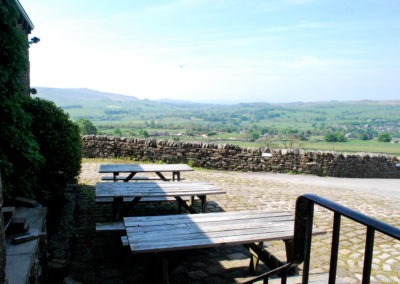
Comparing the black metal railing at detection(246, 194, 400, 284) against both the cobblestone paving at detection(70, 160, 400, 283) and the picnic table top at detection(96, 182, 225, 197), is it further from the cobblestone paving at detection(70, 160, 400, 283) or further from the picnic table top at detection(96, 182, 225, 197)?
the picnic table top at detection(96, 182, 225, 197)

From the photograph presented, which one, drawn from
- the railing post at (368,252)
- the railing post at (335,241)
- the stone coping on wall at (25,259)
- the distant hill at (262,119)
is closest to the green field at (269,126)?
Answer: the distant hill at (262,119)

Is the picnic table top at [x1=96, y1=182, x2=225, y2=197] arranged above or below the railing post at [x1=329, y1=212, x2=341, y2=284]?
below

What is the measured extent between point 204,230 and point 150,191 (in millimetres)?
1860

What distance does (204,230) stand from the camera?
342 centimetres

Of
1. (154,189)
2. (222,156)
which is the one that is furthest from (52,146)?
(222,156)

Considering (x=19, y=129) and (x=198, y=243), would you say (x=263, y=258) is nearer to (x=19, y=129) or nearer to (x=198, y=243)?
(x=198, y=243)

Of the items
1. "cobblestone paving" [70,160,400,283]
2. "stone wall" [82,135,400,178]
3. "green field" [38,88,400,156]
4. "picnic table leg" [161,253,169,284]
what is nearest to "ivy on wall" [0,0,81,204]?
"cobblestone paving" [70,160,400,283]

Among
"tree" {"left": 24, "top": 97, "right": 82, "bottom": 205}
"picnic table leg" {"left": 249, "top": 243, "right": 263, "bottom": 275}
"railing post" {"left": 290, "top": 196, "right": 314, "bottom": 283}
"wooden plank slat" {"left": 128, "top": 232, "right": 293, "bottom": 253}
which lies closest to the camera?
"railing post" {"left": 290, "top": 196, "right": 314, "bottom": 283}

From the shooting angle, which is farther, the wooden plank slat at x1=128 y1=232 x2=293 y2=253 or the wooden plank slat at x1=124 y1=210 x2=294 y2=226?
the wooden plank slat at x1=124 y1=210 x2=294 y2=226

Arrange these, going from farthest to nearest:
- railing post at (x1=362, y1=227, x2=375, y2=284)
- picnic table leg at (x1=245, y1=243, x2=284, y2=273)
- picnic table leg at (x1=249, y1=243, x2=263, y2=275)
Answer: picnic table leg at (x1=249, y1=243, x2=263, y2=275) < picnic table leg at (x1=245, y1=243, x2=284, y2=273) < railing post at (x1=362, y1=227, x2=375, y2=284)

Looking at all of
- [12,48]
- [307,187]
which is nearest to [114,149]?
[307,187]

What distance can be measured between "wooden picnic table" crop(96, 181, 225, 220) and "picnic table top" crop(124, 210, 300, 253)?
1174mm

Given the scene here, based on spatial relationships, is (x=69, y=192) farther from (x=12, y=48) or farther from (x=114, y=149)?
(x=114, y=149)

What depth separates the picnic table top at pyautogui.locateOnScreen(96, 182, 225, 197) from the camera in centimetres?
487
